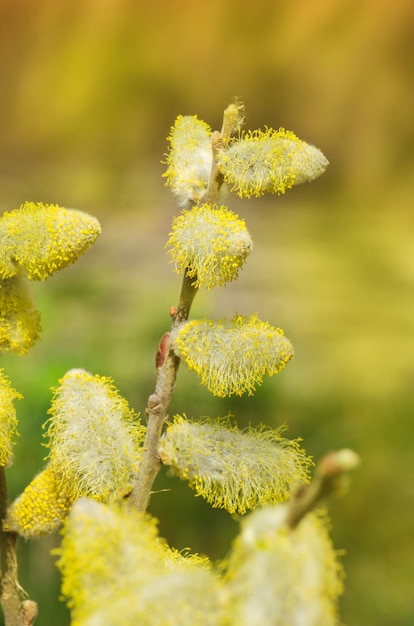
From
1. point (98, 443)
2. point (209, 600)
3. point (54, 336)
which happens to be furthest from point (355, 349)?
point (209, 600)

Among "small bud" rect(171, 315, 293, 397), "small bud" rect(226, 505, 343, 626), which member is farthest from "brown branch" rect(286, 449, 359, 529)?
"small bud" rect(171, 315, 293, 397)

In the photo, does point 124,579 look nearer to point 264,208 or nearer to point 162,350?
point 162,350

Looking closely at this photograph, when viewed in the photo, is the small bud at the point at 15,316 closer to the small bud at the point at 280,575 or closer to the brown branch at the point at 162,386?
the brown branch at the point at 162,386

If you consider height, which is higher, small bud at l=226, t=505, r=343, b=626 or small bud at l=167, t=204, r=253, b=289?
small bud at l=167, t=204, r=253, b=289

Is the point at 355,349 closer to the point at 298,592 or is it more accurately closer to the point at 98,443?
the point at 98,443

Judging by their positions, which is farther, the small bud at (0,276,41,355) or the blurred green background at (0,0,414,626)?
the blurred green background at (0,0,414,626)

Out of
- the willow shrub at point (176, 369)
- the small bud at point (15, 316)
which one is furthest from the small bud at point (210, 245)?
the small bud at point (15, 316)

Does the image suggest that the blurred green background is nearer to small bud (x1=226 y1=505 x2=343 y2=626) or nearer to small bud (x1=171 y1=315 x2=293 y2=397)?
small bud (x1=171 y1=315 x2=293 y2=397)
